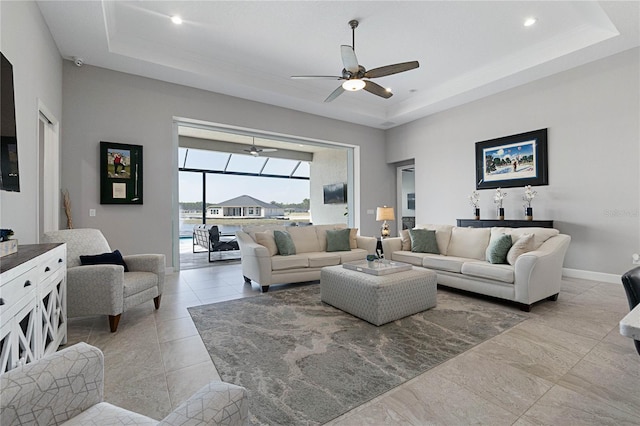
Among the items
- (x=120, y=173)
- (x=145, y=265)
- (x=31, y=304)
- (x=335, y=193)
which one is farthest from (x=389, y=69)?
(x=335, y=193)

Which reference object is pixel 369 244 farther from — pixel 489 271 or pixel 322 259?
pixel 489 271

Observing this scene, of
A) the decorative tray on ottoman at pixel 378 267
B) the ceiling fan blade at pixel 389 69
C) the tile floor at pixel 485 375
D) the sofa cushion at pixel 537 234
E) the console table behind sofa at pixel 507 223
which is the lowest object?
the tile floor at pixel 485 375

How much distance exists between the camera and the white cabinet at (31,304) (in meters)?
1.29

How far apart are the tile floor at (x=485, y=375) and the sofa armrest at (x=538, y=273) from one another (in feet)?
0.70

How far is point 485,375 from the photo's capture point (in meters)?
1.96

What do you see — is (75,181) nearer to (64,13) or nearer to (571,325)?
(64,13)

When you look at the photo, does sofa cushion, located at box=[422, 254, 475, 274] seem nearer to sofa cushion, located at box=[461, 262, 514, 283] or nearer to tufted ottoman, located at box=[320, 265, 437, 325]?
sofa cushion, located at box=[461, 262, 514, 283]

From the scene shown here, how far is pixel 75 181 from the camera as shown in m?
4.39

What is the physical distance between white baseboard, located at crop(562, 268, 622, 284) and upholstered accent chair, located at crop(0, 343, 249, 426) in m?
5.58

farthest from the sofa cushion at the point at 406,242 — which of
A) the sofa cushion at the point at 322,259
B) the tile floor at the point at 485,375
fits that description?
the tile floor at the point at 485,375

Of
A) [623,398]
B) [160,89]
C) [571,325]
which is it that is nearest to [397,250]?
[571,325]

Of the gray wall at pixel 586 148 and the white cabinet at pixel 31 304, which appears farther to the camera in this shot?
the gray wall at pixel 586 148

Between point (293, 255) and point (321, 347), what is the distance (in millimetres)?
2097

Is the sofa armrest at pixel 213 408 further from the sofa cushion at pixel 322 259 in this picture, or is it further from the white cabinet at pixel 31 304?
the sofa cushion at pixel 322 259
